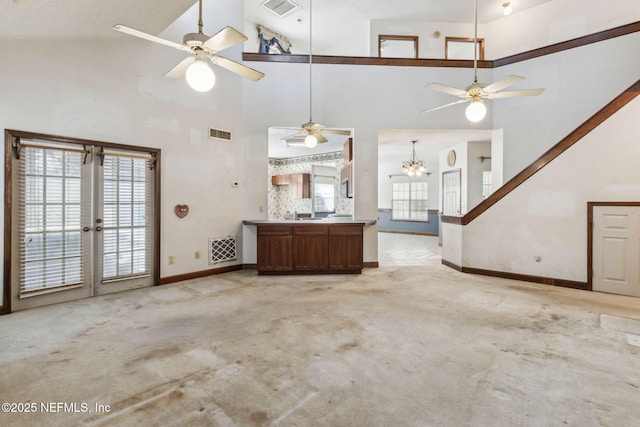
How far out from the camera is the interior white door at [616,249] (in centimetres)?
390

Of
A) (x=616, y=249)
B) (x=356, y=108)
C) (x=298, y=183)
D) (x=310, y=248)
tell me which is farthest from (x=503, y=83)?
(x=298, y=183)

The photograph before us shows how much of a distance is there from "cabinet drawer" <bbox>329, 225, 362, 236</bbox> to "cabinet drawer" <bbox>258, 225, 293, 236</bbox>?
0.71 meters

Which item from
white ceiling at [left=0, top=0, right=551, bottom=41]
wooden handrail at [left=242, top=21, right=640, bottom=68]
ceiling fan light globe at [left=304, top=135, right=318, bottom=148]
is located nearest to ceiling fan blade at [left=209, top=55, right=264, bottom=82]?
white ceiling at [left=0, top=0, right=551, bottom=41]

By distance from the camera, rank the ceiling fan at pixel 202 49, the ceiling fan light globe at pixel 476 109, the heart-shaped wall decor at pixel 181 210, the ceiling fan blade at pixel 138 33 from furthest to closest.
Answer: the heart-shaped wall decor at pixel 181 210
the ceiling fan light globe at pixel 476 109
the ceiling fan at pixel 202 49
the ceiling fan blade at pixel 138 33

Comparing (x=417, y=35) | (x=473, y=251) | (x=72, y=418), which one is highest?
(x=417, y=35)

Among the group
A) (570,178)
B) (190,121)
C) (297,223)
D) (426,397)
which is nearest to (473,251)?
(570,178)

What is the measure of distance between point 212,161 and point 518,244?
512 centimetres

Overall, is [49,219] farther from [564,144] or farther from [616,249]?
[616,249]

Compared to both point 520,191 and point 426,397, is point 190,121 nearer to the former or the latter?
point 426,397

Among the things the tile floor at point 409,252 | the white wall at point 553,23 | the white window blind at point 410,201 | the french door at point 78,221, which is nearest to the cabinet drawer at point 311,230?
the tile floor at point 409,252

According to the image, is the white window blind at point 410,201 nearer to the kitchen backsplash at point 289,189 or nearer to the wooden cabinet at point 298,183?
the kitchen backsplash at point 289,189

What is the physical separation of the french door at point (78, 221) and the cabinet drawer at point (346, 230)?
8.92ft

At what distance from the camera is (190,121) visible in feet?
15.5

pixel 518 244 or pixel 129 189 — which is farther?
pixel 518 244
